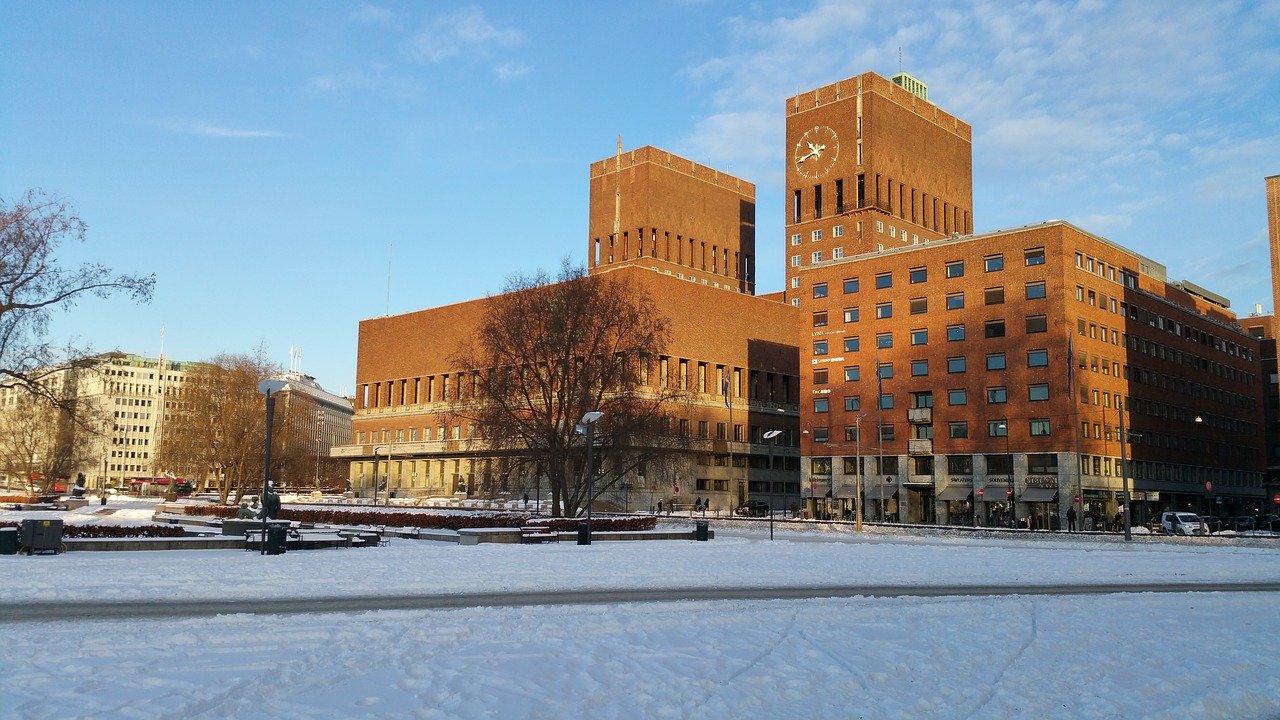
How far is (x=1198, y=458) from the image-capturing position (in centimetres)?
10550

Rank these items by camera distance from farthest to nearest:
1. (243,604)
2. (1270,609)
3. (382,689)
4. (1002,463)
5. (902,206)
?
(902,206) → (1002,463) → (1270,609) → (243,604) → (382,689)

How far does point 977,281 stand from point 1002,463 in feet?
52.5

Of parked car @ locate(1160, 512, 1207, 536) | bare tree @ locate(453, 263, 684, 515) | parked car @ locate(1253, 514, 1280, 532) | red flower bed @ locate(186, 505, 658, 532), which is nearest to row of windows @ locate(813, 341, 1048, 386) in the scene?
parked car @ locate(1253, 514, 1280, 532)

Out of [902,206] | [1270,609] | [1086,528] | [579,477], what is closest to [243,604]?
[1270,609]

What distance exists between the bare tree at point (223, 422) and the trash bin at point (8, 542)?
52187 mm

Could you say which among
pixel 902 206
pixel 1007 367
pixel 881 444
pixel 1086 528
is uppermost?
pixel 902 206

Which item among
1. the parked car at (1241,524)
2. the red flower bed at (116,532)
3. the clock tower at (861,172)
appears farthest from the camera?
the clock tower at (861,172)

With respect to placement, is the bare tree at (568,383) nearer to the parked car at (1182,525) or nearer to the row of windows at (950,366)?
the parked car at (1182,525)

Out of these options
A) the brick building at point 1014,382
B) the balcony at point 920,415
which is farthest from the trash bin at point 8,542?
the balcony at point 920,415

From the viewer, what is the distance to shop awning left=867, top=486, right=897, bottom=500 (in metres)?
91.9

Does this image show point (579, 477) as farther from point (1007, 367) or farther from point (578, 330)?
point (1007, 367)

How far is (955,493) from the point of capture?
86875 millimetres

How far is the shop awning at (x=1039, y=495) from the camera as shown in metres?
81.1

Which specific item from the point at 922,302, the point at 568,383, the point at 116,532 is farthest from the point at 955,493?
the point at 116,532
